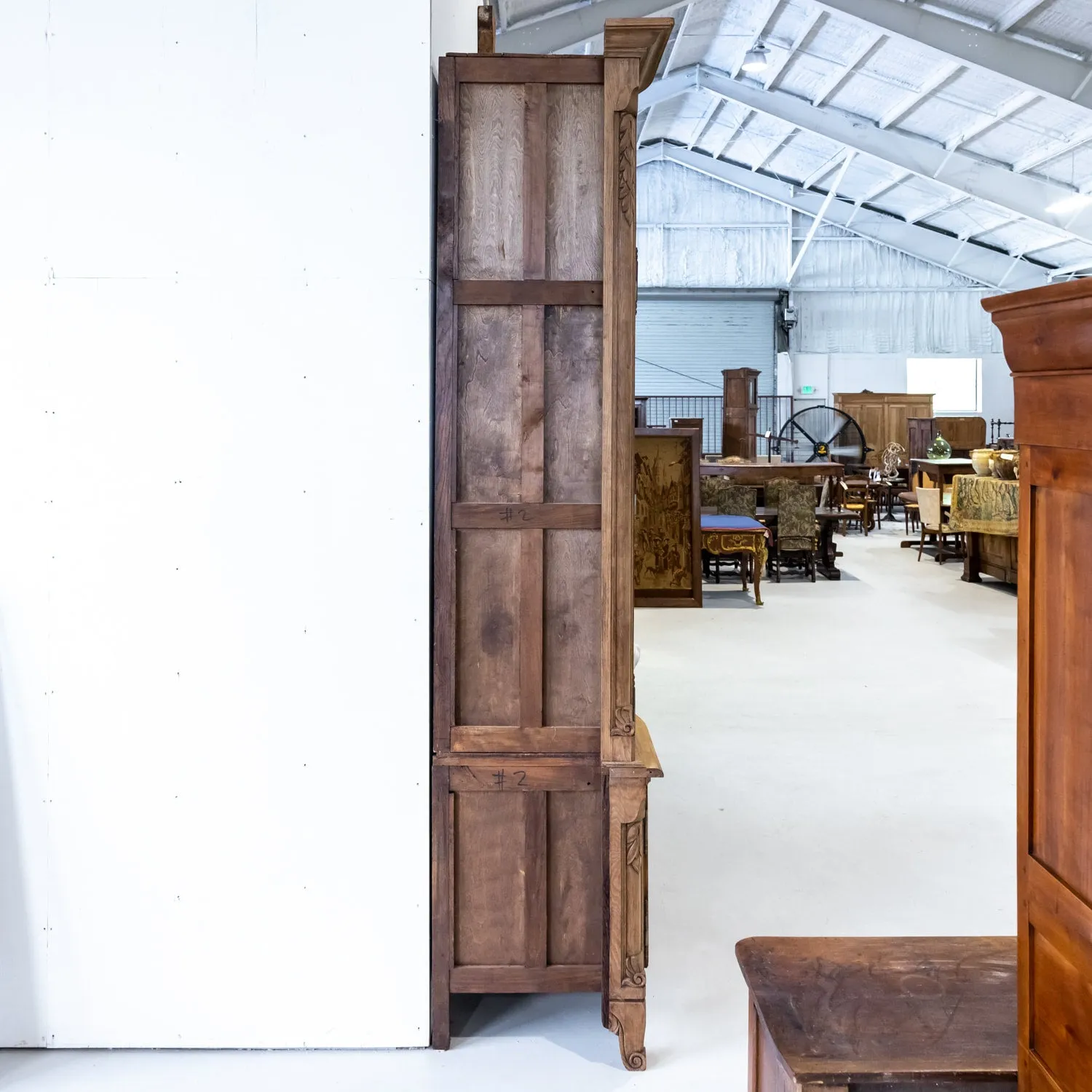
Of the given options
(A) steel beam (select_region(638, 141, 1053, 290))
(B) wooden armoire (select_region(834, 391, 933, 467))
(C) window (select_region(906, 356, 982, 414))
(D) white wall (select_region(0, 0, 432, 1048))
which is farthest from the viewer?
(C) window (select_region(906, 356, 982, 414))

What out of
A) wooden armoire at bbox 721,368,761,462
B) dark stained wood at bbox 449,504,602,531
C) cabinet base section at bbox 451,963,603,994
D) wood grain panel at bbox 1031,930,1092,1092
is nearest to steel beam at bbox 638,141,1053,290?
wooden armoire at bbox 721,368,761,462

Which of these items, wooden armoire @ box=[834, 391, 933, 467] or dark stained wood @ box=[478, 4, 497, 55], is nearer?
dark stained wood @ box=[478, 4, 497, 55]

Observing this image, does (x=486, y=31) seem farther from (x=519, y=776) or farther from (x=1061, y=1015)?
(x=1061, y=1015)

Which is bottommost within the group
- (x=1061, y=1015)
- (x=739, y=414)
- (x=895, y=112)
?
(x=1061, y=1015)

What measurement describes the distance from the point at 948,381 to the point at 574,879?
20235 mm

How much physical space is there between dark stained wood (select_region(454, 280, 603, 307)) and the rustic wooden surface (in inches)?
238

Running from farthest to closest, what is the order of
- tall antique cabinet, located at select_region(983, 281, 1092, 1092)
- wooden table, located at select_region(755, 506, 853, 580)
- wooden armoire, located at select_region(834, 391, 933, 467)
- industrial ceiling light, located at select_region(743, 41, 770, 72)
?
wooden armoire, located at select_region(834, 391, 933, 467)
industrial ceiling light, located at select_region(743, 41, 770, 72)
wooden table, located at select_region(755, 506, 853, 580)
tall antique cabinet, located at select_region(983, 281, 1092, 1092)

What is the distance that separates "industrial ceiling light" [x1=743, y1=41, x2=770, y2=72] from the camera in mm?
13004

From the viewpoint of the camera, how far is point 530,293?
99.0 inches

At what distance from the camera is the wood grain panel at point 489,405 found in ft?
8.32

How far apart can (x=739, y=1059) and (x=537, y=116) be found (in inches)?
88.8

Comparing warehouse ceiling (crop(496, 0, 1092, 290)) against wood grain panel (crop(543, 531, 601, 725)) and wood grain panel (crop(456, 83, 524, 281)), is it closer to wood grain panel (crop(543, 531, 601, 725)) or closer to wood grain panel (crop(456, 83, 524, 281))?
wood grain panel (crop(456, 83, 524, 281))

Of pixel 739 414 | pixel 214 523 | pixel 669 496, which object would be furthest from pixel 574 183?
pixel 739 414

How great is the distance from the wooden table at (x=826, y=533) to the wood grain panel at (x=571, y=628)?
8.28 m
